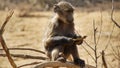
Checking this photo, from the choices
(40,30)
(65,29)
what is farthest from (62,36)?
(40,30)

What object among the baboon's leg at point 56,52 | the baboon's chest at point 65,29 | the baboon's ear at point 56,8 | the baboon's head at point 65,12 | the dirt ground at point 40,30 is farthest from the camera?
the dirt ground at point 40,30

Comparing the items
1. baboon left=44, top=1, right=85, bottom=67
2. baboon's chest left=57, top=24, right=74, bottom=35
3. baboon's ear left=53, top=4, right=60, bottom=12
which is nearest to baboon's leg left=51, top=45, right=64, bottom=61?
baboon left=44, top=1, right=85, bottom=67

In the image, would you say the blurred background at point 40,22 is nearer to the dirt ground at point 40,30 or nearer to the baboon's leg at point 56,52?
the dirt ground at point 40,30

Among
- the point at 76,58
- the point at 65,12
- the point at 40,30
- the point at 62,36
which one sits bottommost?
the point at 40,30

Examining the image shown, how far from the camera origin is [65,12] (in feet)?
22.2

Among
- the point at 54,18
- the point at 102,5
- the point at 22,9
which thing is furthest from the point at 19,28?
the point at 54,18

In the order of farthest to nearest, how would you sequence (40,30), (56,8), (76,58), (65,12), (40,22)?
(40,22) < (40,30) < (56,8) < (65,12) < (76,58)

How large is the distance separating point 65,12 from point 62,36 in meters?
0.42

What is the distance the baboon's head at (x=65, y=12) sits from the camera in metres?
6.64

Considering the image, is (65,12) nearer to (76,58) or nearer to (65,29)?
(65,29)

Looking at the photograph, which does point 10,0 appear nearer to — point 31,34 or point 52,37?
point 31,34

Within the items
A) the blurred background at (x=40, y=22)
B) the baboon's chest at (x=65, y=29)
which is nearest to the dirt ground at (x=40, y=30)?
the blurred background at (x=40, y=22)

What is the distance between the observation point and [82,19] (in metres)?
17.8

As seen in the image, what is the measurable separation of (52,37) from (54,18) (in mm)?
389
